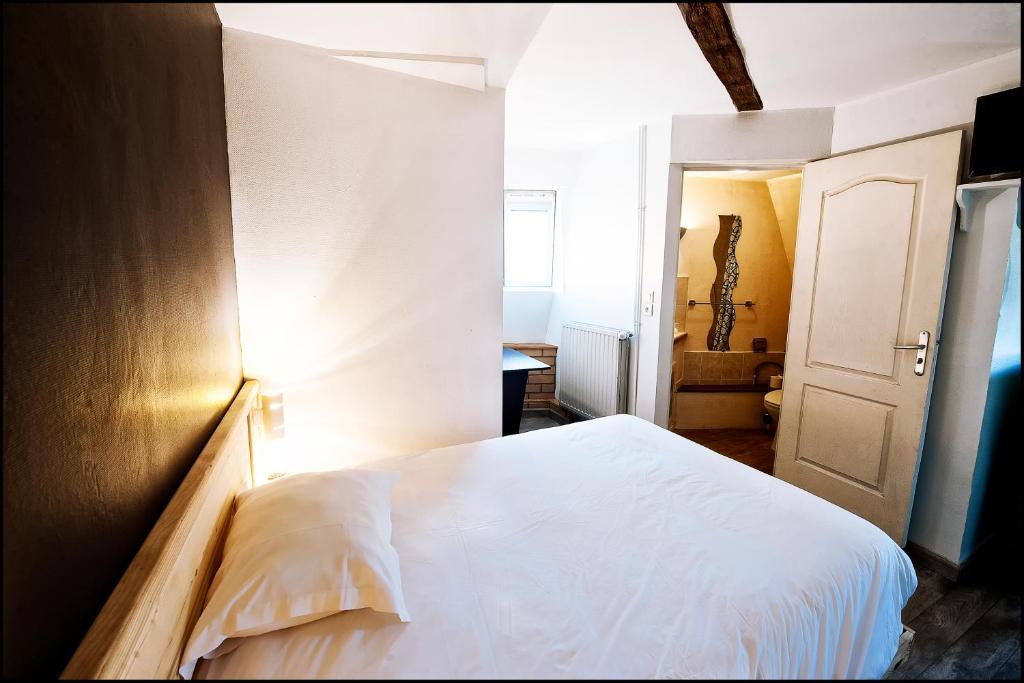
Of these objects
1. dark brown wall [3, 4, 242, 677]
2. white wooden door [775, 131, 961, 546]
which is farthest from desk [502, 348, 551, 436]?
dark brown wall [3, 4, 242, 677]

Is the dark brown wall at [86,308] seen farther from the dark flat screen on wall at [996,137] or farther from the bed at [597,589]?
the dark flat screen on wall at [996,137]

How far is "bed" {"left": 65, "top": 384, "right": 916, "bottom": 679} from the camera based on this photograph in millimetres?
650

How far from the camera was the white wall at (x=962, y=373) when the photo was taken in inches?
69.2

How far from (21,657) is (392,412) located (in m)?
1.38

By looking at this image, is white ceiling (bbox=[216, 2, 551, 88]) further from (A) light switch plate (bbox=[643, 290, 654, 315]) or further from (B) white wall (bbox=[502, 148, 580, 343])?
(B) white wall (bbox=[502, 148, 580, 343])

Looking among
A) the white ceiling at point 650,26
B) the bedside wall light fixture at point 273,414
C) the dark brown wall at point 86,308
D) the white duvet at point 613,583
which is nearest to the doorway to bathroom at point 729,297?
the white duvet at point 613,583

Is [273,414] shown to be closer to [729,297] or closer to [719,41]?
[719,41]

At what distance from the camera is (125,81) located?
A: 2.23ft

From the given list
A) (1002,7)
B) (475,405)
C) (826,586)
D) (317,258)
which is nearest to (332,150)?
(317,258)

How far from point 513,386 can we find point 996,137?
7.61 feet

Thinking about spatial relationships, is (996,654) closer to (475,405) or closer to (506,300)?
(475,405)

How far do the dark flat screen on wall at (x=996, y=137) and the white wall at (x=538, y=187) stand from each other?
2373 millimetres

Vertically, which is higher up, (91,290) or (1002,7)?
(1002,7)

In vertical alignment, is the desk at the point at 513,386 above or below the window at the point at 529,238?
below
